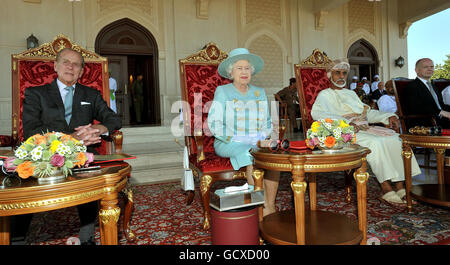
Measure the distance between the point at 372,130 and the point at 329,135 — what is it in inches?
Answer: 55.6

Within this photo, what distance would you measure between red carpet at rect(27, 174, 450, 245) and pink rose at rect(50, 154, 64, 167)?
1138 mm

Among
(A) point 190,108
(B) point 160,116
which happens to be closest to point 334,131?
(A) point 190,108

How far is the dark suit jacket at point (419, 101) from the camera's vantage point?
3.28m

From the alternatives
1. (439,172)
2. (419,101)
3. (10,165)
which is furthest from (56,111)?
(419,101)

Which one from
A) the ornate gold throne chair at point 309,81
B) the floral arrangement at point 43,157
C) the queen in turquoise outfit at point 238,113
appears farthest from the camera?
the ornate gold throne chair at point 309,81

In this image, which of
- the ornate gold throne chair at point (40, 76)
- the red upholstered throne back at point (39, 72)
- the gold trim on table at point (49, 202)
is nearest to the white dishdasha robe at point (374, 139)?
the ornate gold throne chair at point (40, 76)

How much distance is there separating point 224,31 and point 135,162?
5669 mm

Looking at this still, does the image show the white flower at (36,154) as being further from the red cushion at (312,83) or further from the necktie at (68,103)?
the red cushion at (312,83)

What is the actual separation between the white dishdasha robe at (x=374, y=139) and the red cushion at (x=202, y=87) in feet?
3.40

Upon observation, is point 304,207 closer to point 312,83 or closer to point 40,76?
point 312,83

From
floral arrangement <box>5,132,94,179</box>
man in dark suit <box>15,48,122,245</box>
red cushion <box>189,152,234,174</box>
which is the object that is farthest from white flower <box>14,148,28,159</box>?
red cushion <box>189,152,234,174</box>

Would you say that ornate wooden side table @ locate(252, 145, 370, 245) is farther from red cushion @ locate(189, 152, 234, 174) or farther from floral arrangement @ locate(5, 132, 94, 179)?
floral arrangement @ locate(5, 132, 94, 179)
